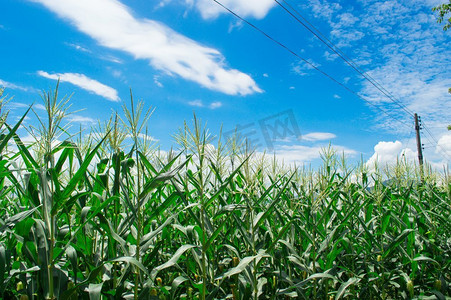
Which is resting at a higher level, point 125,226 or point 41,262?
point 125,226

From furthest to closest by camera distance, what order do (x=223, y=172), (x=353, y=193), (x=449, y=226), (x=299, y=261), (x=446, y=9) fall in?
(x=446, y=9), (x=353, y=193), (x=449, y=226), (x=223, y=172), (x=299, y=261)

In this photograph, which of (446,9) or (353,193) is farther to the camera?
(446,9)

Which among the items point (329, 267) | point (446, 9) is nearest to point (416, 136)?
point (446, 9)

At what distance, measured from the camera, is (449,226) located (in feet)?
12.0

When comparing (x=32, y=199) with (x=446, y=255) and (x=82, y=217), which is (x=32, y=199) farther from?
(x=446, y=255)

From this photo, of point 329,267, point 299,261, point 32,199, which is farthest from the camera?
point 329,267

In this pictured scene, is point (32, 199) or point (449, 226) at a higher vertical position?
point (32, 199)

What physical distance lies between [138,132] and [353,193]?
3316mm

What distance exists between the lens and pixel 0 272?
164 cm

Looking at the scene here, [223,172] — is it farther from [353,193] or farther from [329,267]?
[353,193]

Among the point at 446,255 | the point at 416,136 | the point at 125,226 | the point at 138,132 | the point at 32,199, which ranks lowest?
the point at 446,255

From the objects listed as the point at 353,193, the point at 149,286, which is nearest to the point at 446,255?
the point at 353,193

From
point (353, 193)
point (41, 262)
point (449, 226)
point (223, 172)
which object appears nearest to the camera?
point (41, 262)

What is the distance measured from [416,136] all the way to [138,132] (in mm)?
26030
